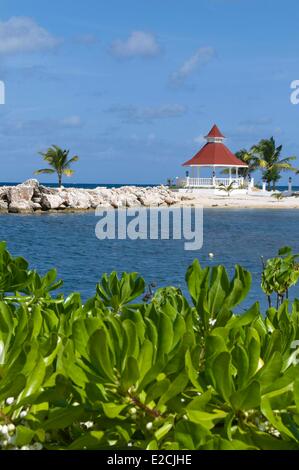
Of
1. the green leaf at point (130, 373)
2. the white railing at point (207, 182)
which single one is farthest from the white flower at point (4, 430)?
the white railing at point (207, 182)

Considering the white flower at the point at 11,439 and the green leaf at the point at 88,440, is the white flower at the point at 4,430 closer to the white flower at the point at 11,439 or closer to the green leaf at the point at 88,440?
the white flower at the point at 11,439

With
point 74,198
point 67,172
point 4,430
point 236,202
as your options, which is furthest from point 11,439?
point 236,202

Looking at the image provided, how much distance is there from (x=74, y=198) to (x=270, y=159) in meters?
24.2

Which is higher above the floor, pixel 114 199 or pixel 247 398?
pixel 247 398

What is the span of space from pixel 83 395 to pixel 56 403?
95 millimetres

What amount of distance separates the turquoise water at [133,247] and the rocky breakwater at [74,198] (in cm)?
196

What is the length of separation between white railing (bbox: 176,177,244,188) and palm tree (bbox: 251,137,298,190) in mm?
4339

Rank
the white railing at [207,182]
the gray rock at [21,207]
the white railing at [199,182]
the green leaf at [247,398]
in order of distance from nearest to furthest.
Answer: the green leaf at [247,398] < the gray rock at [21,207] < the white railing at [207,182] < the white railing at [199,182]

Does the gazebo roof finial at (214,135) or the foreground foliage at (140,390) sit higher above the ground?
the gazebo roof finial at (214,135)

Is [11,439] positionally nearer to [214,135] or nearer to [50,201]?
[50,201]

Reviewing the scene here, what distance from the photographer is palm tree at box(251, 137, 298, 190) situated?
67.7m

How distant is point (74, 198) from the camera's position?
55.0 m

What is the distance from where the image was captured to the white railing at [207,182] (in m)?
64.4
